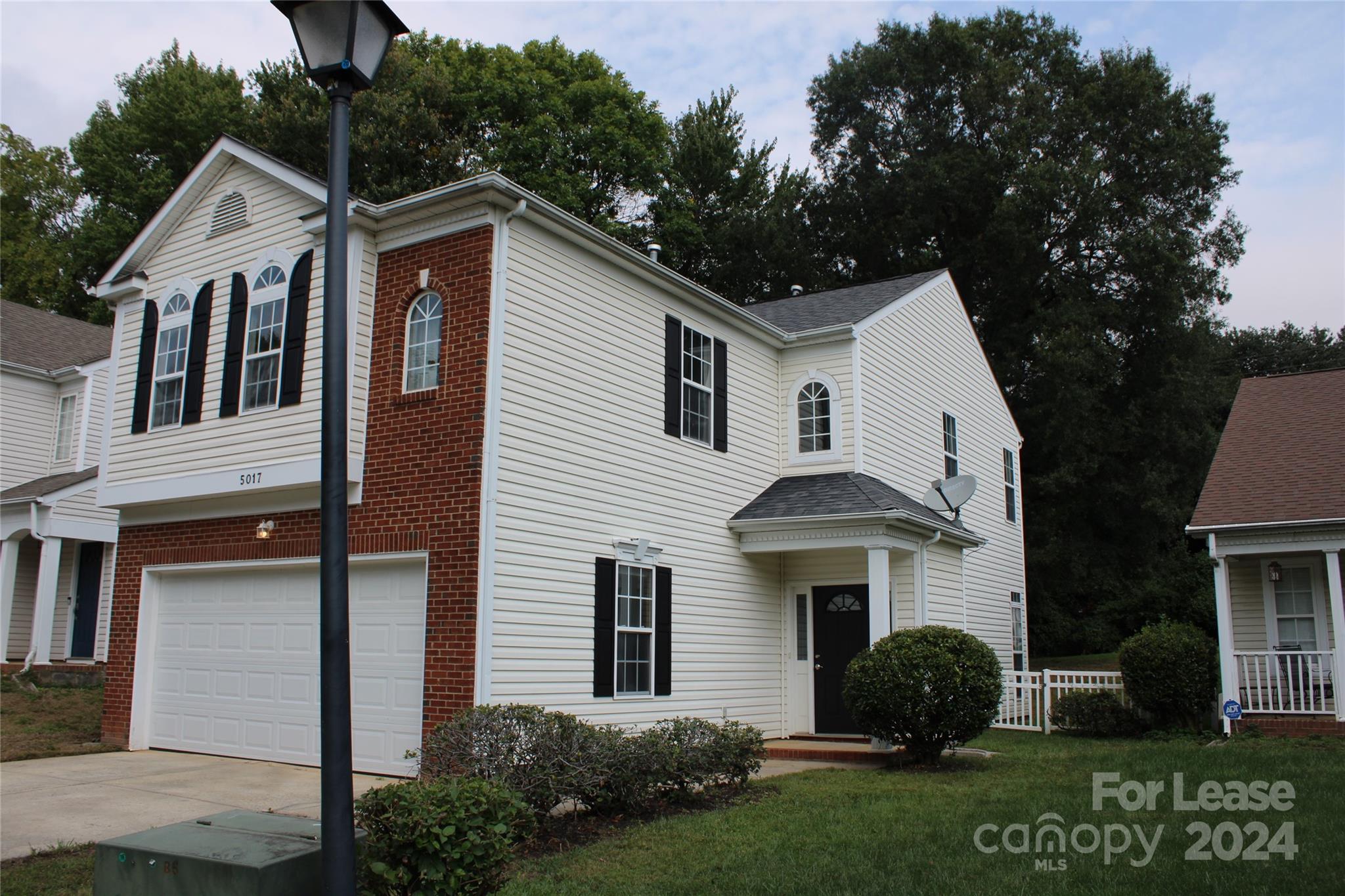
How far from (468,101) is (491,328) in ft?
72.1

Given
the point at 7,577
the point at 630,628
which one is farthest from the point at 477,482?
the point at 7,577

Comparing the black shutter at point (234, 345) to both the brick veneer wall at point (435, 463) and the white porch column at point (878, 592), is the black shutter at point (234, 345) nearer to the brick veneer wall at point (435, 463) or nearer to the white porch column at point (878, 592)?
the brick veneer wall at point (435, 463)

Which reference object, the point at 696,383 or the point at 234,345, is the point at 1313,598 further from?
the point at 234,345

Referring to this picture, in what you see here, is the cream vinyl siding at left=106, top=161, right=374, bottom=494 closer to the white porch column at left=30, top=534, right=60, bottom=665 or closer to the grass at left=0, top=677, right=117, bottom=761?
the grass at left=0, top=677, right=117, bottom=761

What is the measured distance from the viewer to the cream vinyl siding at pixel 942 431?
16.3m

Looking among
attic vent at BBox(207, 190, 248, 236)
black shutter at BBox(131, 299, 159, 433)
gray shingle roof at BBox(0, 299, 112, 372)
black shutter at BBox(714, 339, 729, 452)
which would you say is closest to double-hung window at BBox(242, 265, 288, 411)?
attic vent at BBox(207, 190, 248, 236)

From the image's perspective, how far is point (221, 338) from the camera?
40.6ft

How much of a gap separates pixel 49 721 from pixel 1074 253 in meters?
28.2

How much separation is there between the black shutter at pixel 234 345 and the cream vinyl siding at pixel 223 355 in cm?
11

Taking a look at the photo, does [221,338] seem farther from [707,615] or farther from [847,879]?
[847,879]

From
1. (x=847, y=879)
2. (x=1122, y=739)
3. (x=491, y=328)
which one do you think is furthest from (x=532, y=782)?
(x=1122, y=739)

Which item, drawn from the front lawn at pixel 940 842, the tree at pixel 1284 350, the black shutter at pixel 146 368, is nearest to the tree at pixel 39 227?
the black shutter at pixel 146 368

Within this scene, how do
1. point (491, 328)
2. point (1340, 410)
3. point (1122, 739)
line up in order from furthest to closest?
point (1340, 410) < point (1122, 739) < point (491, 328)

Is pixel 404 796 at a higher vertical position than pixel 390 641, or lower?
lower
